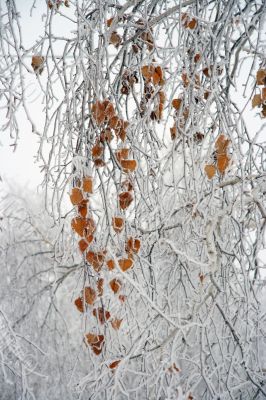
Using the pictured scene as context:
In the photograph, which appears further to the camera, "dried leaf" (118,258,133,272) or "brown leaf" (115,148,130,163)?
"dried leaf" (118,258,133,272)

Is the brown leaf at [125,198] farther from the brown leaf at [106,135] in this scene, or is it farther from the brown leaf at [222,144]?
the brown leaf at [222,144]

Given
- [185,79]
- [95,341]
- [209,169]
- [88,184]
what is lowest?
[95,341]

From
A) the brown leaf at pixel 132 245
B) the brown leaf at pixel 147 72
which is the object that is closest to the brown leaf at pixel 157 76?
the brown leaf at pixel 147 72

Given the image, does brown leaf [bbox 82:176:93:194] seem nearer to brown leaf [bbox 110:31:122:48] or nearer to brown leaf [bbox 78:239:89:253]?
brown leaf [bbox 78:239:89:253]

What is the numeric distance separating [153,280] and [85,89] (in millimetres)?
739

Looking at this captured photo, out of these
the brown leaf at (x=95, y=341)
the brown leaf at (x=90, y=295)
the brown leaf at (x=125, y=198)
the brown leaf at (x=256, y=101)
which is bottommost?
the brown leaf at (x=95, y=341)

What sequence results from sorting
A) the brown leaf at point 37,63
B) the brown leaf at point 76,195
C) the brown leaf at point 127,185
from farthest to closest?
the brown leaf at point 37,63 → the brown leaf at point 127,185 → the brown leaf at point 76,195

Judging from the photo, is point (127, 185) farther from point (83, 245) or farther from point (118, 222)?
point (83, 245)

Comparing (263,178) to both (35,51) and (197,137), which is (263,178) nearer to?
(197,137)

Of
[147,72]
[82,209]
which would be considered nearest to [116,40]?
[147,72]

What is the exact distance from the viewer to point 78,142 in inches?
49.9

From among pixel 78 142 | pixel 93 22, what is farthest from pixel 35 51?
pixel 78 142

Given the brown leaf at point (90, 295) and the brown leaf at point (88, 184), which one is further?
the brown leaf at point (90, 295)

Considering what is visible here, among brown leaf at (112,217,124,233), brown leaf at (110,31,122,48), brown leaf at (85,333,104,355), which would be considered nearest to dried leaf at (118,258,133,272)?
brown leaf at (112,217,124,233)
